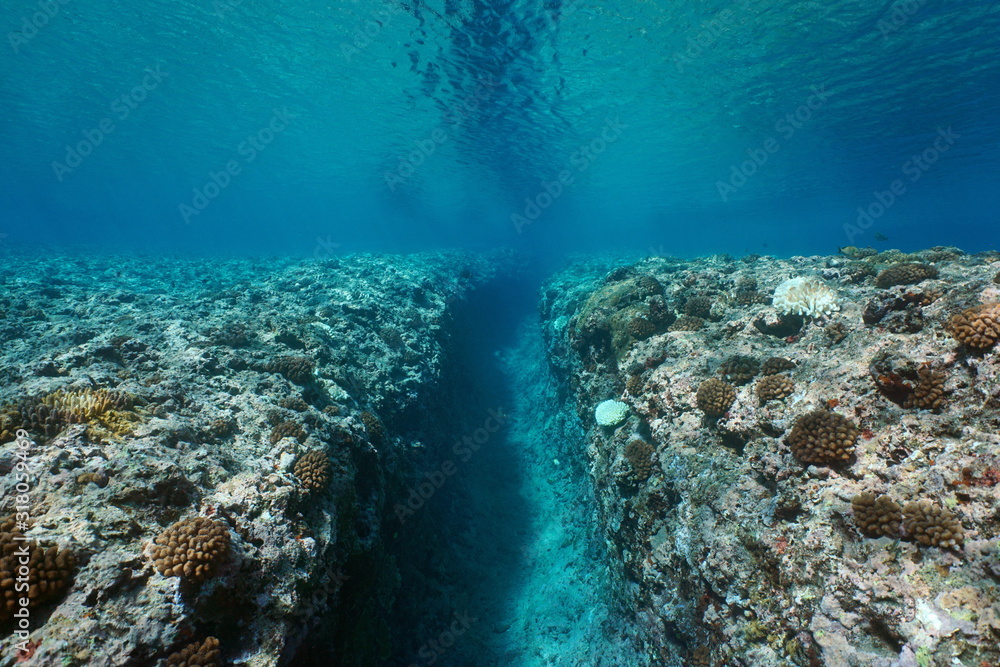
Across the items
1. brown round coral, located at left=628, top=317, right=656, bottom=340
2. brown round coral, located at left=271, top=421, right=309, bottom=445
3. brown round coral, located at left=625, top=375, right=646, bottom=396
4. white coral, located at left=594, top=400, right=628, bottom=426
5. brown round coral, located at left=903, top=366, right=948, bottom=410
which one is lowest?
brown round coral, located at left=903, top=366, right=948, bottom=410

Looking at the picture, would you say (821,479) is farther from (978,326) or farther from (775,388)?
(978,326)

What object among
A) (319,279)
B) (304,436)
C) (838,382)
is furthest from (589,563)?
(319,279)

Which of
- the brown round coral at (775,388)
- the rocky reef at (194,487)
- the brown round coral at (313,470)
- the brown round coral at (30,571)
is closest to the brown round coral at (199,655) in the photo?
the rocky reef at (194,487)

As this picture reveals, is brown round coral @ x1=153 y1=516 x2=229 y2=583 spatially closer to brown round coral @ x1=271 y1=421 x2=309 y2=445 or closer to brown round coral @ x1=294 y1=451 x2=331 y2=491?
brown round coral @ x1=294 y1=451 x2=331 y2=491

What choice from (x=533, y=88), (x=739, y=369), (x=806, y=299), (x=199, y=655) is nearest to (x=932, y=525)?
(x=739, y=369)

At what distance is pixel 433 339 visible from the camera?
1413 cm

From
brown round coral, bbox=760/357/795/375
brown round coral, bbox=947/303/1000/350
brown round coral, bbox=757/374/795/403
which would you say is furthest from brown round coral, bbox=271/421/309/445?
brown round coral, bbox=947/303/1000/350

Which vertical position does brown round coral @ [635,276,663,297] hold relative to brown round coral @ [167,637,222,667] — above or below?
below

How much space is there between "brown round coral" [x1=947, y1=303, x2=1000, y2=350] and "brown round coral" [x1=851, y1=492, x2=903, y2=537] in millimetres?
2185

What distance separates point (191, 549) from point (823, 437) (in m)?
7.13

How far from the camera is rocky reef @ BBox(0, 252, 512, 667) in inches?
127

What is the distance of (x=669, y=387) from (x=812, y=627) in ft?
14.2

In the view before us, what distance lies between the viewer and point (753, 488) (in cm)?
538

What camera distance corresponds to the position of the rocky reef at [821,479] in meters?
3.56
